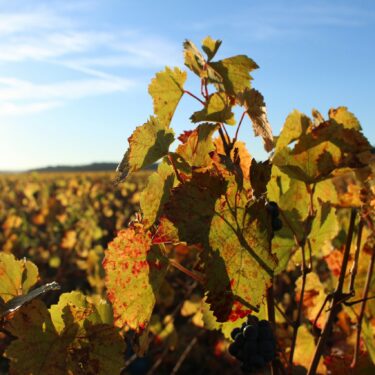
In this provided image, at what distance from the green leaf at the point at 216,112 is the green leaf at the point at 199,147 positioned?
21 millimetres

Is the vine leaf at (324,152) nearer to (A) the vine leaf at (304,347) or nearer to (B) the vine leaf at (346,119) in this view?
(B) the vine leaf at (346,119)

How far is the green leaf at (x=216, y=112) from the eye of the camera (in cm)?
94

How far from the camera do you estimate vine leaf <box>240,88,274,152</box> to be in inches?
40.0

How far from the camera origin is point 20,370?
0.88 metres

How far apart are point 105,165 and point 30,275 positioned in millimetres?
73465

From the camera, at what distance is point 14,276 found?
1004mm

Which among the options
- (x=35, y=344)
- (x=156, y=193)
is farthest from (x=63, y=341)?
(x=156, y=193)

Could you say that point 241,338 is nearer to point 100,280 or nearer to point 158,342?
point 100,280

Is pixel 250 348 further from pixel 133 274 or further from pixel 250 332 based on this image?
pixel 133 274

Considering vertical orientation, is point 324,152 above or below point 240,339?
above

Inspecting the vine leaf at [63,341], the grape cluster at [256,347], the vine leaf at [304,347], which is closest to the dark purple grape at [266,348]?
the grape cluster at [256,347]

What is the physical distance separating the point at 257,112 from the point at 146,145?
0.74 ft

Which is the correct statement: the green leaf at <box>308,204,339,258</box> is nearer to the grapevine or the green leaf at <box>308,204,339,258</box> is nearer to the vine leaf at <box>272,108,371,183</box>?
the grapevine

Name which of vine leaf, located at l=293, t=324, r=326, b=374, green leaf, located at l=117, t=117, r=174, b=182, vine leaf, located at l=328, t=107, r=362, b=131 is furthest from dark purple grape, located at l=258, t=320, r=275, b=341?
vine leaf, located at l=293, t=324, r=326, b=374
